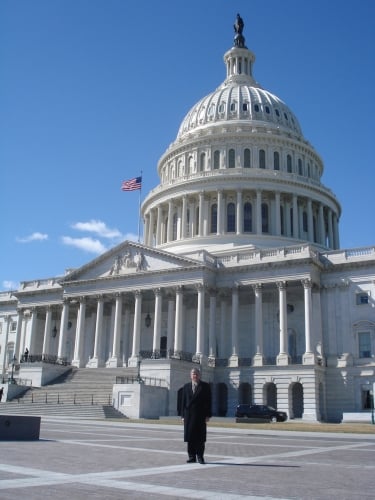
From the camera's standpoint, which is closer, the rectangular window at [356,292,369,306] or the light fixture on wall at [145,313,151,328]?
the rectangular window at [356,292,369,306]

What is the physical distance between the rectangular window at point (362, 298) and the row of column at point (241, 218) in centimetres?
2123

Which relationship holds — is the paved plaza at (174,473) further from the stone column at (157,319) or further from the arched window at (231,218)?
the arched window at (231,218)

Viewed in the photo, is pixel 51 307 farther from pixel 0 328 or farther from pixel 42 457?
pixel 42 457

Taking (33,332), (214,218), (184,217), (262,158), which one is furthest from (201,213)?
(33,332)

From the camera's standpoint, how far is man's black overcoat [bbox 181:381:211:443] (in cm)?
1370

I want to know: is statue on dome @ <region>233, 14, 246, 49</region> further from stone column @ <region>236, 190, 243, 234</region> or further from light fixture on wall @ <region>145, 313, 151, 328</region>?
light fixture on wall @ <region>145, 313, 151, 328</region>

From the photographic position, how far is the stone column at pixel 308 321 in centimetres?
5494

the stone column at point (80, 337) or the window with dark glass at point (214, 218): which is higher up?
the window with dark glass at point (214, 218)

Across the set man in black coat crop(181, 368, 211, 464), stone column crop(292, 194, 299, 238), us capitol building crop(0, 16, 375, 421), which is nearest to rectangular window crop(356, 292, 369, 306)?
us capitol building crop(0, 16, 375, 421)

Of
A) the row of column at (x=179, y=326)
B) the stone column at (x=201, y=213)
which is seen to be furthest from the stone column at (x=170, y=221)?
the row of column at (x=179, y=326)

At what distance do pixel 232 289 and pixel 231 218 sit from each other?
66.5 feet

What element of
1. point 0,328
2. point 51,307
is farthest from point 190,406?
point 0,328

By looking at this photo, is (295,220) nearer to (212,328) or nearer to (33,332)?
(212,328)

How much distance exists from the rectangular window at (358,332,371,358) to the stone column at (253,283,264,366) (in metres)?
9.99
